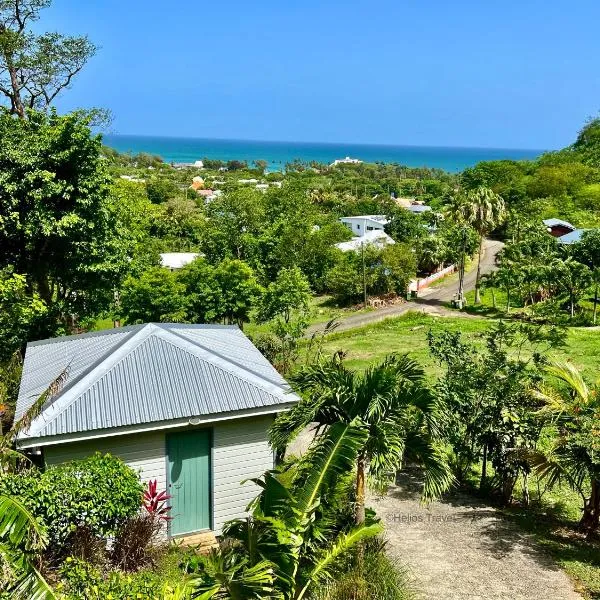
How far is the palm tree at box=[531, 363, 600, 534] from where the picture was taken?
9.38 metres

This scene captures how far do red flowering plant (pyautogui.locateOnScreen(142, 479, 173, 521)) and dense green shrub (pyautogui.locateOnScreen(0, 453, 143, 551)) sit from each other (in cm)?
55

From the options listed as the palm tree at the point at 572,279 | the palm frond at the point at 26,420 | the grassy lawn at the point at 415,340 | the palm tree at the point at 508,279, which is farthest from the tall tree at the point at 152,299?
the palm tree at the point at 572,279

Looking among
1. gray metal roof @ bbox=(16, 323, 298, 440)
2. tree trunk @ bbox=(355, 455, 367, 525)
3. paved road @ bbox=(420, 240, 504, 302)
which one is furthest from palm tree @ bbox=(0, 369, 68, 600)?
paved road @ bbox=(420, 240, 504, 302)

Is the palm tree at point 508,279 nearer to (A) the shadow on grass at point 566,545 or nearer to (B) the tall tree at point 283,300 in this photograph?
(B) the tall tree at point 283,300

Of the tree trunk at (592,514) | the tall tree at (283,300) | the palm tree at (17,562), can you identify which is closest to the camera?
the palm tree at (17,562)

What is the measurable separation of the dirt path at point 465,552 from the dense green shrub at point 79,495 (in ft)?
15.3

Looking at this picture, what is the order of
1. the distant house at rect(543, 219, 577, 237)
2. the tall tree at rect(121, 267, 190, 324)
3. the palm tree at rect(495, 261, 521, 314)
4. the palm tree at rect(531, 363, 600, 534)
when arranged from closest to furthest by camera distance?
the palm tree at rect(531, 363, 600, 534) → the tall tree at rect(121, 267, 190, 324) → the palm tree at rect(495, 261, 521, 314) → the distant house at rect(543, 219, 577, 237)

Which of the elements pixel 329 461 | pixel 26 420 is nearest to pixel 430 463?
pixel 329 461

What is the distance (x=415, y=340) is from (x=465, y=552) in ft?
67.7

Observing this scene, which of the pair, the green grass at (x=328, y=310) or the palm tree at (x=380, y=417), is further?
the green grass at (x=328, y=310)

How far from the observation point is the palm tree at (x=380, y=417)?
25.7ft

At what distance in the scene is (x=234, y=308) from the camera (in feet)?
76.4

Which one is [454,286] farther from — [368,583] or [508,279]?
[368,583]

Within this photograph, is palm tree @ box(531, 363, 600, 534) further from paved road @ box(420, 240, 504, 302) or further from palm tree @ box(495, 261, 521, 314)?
paved road @ box(420, 240, 504, 302)
